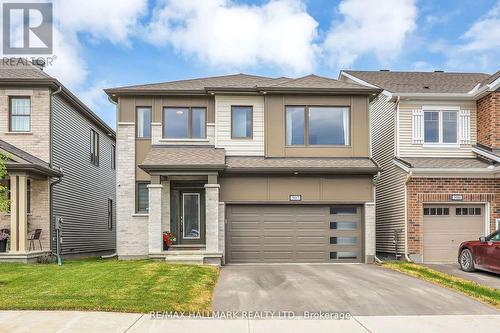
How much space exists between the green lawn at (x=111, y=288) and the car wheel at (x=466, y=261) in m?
7.33

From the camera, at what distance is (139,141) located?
59.6 feet

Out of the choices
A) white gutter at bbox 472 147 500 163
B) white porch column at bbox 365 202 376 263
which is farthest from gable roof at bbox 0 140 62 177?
white gutter at bbox 472 147 500 163

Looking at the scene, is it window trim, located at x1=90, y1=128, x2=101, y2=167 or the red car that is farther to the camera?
window trim, located at x1=90, y1=128, x2=101, y2=167

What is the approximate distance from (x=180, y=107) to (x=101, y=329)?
1168cm

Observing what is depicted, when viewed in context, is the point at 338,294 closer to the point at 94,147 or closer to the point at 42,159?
the point at 42,159

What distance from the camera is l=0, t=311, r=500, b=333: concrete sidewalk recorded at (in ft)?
25.2

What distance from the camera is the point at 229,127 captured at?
17656mm

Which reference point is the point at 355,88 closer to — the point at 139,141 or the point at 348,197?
the point at 348,197

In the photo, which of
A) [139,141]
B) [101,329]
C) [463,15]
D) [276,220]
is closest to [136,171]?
[139,141]

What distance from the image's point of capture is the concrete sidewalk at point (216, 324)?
769 centimetres

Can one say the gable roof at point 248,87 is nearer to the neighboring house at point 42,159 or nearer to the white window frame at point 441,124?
the white window frame at point 441,124

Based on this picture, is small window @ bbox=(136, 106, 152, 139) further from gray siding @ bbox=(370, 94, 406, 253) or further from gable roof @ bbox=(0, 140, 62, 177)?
gray siding @ bbox=(370, 94, 406, 253)

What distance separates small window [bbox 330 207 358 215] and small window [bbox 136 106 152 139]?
7237mm

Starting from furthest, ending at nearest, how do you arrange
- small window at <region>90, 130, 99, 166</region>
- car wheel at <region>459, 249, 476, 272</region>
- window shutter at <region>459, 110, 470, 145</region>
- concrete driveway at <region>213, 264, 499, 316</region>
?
small window at <region>90, 130, 99, 166</region>
window shutter at <region>459, 110, 470, 145</region>
car wheel at <region>459, 249, 476, 272</region>
concrete driveway at <region>213, 264, 499, 316</region>
